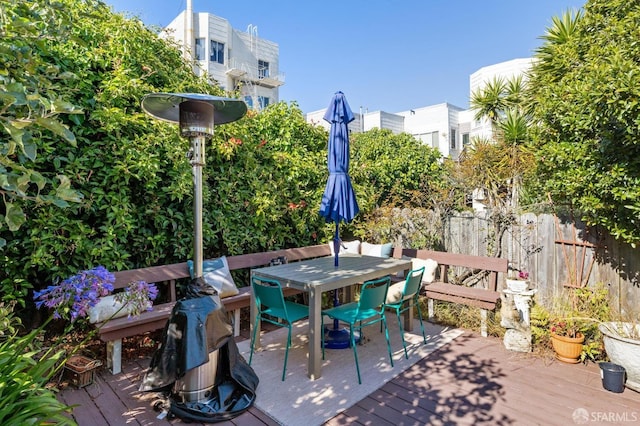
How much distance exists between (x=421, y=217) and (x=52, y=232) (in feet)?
18.3

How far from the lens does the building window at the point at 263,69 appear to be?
72.8 feet

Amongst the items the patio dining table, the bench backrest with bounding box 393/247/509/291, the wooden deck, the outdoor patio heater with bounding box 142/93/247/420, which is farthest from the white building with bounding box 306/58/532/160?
the wooden deck

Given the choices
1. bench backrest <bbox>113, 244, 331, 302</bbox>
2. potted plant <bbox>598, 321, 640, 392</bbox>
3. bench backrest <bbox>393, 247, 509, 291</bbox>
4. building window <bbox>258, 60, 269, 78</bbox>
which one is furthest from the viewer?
building window <bbox>258, 60, 269, 78</bbox>

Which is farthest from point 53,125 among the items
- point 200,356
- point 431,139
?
point 431,139

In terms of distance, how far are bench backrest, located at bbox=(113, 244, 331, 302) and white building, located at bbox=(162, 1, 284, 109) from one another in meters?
12.3

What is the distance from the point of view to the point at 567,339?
12.3ft

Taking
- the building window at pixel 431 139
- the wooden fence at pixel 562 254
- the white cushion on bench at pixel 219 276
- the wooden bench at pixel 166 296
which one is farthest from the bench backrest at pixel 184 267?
the building window at pixel 431 139

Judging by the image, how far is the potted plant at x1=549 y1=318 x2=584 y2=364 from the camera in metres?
3.73

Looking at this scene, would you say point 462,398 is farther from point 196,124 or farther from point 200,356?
point 196,124

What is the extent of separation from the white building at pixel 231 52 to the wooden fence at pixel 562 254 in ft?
43.5

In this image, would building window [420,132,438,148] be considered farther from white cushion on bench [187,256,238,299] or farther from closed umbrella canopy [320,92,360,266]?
white cushion on bench [187,256,238,299]

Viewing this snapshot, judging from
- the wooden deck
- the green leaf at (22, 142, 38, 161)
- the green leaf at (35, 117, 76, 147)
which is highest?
the green leaf at (35, 117, 76, 147)

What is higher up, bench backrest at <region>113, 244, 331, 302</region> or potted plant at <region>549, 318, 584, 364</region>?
bench backrest at <region>113, 244, 331, 302</region>

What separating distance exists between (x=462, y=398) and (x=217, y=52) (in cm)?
2063
